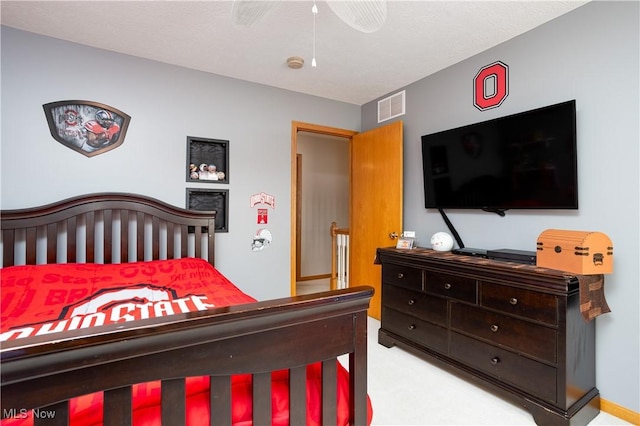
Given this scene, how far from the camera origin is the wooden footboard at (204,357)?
2.02ft

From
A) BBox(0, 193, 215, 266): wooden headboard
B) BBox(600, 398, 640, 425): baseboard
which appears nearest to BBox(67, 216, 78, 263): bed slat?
BBox(0, 193, 215, 266): wooden headboard

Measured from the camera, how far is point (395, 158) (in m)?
3.22

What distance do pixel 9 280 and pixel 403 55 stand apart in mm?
3191

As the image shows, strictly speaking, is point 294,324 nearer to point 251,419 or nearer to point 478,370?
point 251,419

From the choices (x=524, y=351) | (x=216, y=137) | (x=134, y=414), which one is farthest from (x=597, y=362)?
(x=216, y=137)

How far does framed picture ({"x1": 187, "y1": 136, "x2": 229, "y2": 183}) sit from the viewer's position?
9.71 feet

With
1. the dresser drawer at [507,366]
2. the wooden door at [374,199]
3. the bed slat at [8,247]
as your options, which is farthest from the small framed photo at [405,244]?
the bed slat at [8,247]

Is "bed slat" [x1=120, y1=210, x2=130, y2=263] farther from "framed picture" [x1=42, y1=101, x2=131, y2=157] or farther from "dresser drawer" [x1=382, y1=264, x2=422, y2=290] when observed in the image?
"dresser drawer" [x1=382, y1=264, x2=422, y2=290]

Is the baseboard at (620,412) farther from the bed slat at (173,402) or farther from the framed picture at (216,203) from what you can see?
the framed picture at (216,203)

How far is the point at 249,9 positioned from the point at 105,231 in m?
2.00

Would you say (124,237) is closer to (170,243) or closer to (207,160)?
(170,243)

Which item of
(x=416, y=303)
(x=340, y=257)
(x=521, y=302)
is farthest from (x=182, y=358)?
(x=340, y=257)

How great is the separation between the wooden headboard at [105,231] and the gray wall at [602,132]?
2632 mm

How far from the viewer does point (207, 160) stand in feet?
10.1
